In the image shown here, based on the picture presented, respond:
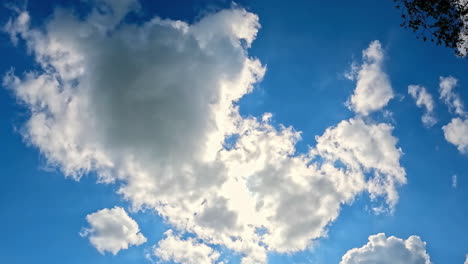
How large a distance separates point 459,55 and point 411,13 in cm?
653

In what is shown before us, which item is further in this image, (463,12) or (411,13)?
(411,13)

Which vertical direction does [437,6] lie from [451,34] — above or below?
above

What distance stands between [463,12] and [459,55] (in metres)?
4.22

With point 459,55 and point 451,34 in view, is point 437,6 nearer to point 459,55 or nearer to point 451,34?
point 451,34

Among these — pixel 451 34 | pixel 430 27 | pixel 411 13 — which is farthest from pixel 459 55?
pixel 411 13

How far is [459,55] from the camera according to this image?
1125 inches

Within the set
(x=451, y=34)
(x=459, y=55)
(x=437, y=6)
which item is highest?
(x=437, y=6)

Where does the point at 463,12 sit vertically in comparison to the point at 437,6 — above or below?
below

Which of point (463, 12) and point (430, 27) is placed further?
point (430, 27)

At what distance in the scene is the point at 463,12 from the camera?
26.8 metres

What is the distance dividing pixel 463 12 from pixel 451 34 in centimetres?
239

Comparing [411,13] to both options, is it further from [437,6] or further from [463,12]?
[463,12]

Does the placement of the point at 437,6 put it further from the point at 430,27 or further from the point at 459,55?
the point at 459,55

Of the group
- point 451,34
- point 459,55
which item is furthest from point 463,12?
point 459,55
